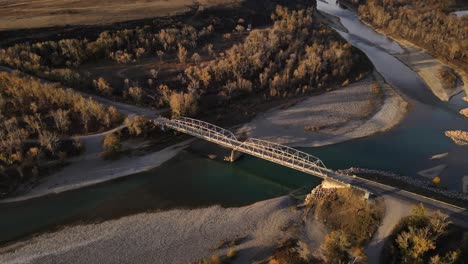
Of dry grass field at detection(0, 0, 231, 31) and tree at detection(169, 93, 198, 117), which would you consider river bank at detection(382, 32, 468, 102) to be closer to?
tree at detection(169, 93, 198, 117)

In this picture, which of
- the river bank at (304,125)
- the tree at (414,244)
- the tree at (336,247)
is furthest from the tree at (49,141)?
the tree at (414,244)

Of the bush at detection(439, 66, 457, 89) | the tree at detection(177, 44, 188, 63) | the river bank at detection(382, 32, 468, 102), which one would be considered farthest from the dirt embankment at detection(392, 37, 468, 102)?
the tree at detection(177, 44, 188, 63)

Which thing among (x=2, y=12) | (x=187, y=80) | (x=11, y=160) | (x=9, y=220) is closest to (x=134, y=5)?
(x=2, y=12)

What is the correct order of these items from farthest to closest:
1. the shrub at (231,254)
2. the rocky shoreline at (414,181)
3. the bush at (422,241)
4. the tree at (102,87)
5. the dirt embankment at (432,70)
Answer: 1. the dirt embankment at (432,70)
2. the tree at (102,87)
3. the rocky shoreline at (414,181)
4. the shrub at (231,254)
5. the bush at (422,241)

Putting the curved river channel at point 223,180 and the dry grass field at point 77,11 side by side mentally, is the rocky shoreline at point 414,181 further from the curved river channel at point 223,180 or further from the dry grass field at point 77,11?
the dry grass field at point 77,11

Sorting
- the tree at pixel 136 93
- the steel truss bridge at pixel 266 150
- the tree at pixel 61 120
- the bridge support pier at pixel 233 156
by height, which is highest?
the tree at pixel 136 93

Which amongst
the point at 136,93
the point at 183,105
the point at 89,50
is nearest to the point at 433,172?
the point at 183,105
